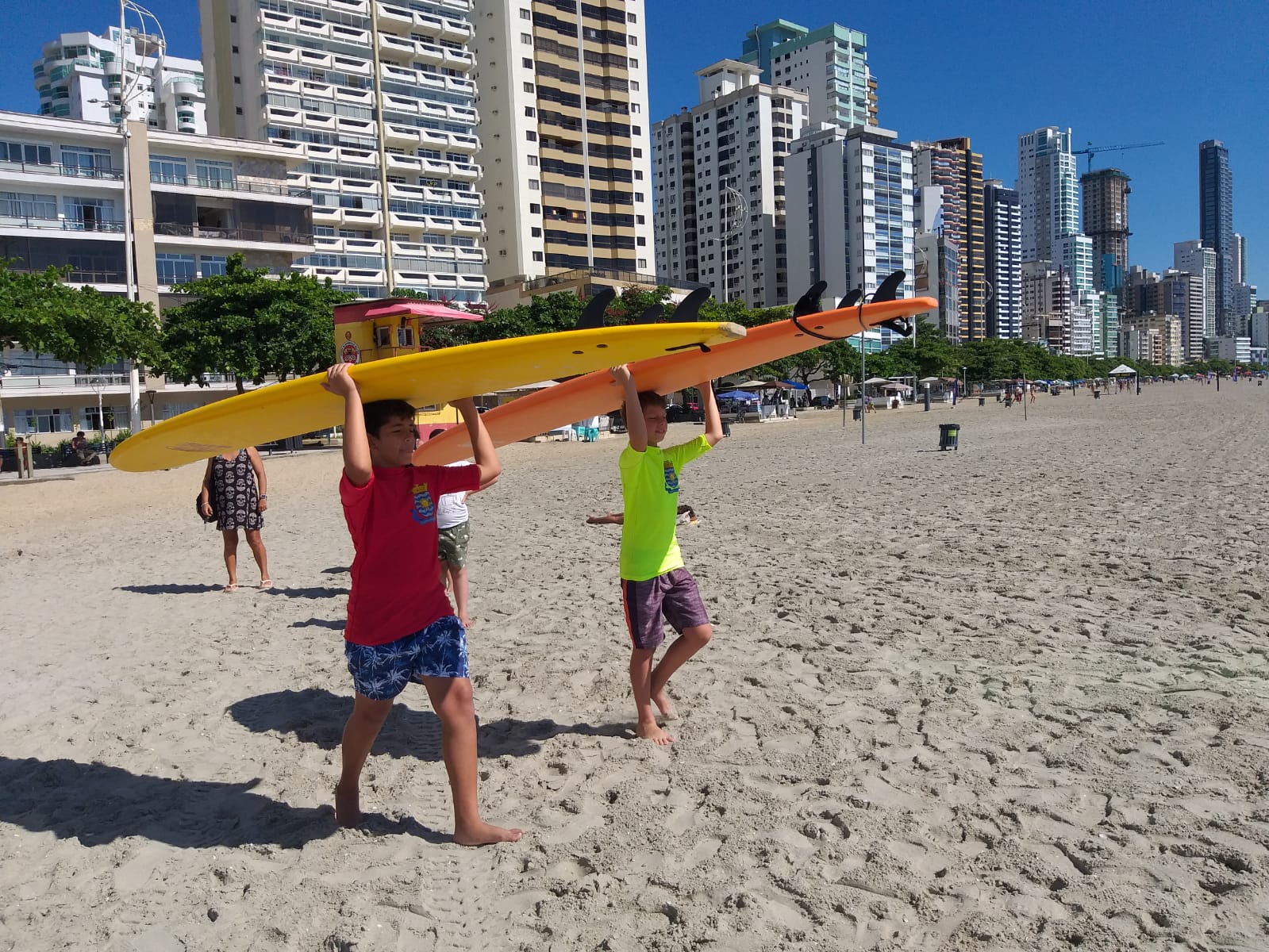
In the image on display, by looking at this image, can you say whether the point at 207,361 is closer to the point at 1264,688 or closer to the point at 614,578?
the point at 614,578

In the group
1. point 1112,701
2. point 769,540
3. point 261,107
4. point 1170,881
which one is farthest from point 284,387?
point 261,107

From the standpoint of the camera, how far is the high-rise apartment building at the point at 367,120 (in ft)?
191

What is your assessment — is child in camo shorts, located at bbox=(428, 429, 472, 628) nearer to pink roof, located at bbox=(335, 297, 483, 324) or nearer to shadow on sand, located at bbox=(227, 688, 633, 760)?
shadow on sand, located at bbox=(227, 688, 633, 760)

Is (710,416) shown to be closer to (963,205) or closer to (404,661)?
(404,661)

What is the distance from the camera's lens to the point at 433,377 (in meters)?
3.40

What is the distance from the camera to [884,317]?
13.0 feet

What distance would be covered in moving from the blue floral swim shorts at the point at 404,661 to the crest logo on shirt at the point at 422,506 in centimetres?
41

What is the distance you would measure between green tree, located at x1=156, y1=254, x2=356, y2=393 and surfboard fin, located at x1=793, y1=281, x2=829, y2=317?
106ft

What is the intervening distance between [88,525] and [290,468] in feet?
38.9

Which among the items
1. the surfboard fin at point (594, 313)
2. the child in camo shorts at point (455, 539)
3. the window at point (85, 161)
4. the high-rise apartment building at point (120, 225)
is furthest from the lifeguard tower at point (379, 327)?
the window at point (85, 161)

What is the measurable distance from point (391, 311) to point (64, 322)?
839 cm

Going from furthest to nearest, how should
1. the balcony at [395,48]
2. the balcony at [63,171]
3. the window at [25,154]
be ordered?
the balcony at [395,48] < the window at [25,154] < the balcony at [63,171]

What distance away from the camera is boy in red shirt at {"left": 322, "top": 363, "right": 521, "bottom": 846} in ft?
10.6

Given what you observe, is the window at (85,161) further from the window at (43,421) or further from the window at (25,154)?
the window at (43,421)
